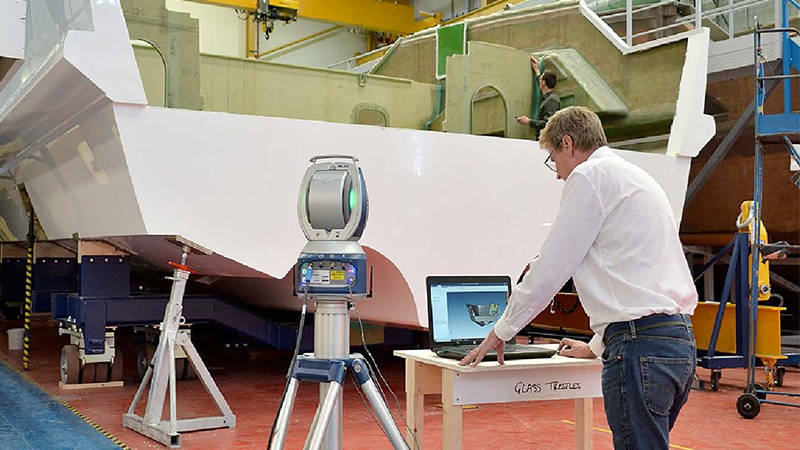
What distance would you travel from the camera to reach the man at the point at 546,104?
792cm

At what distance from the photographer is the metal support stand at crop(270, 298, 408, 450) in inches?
103

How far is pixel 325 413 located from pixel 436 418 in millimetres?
3651

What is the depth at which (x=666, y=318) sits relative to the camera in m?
2.47

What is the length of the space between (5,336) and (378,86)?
24.7 feet

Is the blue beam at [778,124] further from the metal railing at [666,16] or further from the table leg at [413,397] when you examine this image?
the table leg at [413,397]

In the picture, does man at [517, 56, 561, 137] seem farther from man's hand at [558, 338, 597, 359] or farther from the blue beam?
man's hand at [558, 338, 597, 359]

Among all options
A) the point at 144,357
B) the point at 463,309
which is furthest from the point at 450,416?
the point at 144,357

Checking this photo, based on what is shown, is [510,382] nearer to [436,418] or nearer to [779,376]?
[436,418]

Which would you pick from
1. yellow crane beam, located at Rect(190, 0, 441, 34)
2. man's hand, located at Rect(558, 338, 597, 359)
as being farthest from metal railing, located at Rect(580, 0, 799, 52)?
yellow crane beam, located at Rect(190, 0, 441, 34)

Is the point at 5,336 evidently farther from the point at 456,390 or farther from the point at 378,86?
the point at 456,390

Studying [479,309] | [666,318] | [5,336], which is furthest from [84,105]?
[5,336]

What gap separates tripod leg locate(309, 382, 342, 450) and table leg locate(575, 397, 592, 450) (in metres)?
1.82

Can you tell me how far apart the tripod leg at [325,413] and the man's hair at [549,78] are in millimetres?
6047

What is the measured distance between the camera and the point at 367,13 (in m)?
22.6
